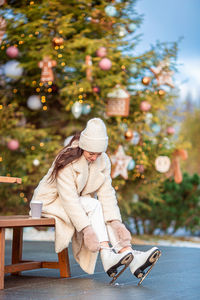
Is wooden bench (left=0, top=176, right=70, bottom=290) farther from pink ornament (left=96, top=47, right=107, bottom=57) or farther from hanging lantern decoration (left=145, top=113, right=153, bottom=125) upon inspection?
hanging lantern decoration (left=145, top=113, right=153, bottom=125)

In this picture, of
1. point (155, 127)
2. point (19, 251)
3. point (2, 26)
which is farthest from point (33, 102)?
point (19, 251)

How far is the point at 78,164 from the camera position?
10.2 feet

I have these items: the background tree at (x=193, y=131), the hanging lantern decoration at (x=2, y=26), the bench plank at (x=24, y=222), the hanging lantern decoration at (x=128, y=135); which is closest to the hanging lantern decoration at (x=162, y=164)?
the hanging lantern decoration at (x=128, y=135)

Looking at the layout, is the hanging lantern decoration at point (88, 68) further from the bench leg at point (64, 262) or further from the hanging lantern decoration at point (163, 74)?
the bench leg at point (64, 262)

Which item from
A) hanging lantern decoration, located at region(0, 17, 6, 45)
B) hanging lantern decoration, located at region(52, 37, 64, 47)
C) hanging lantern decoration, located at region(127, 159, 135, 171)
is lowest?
hanging lantern decoration, located at region(127, 159, 135, 171)

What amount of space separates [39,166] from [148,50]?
2166 mm

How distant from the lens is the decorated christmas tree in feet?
22.4

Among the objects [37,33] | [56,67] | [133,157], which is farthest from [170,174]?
[37,33]

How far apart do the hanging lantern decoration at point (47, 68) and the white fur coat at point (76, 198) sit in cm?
348

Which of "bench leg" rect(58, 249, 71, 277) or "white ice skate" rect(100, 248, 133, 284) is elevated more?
"white ice skate" rect(100, 248, 133, 284)

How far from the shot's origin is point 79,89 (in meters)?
6.75

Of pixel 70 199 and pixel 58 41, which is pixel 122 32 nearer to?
pixel 58 41

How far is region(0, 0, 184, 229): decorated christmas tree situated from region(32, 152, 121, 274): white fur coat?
3.51 metres

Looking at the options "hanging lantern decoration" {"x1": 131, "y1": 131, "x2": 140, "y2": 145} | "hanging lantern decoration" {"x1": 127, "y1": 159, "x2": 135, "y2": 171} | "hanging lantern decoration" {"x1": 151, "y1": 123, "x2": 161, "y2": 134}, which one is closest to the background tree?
"hanging lantern decoration" {"x1": 151, "y1": 123, "x2": 161, "y2": 134}
